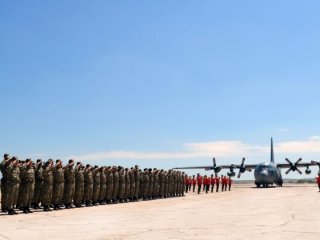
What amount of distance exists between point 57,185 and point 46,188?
0.53 metres

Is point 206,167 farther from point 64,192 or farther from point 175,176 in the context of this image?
Answer: point 64,192

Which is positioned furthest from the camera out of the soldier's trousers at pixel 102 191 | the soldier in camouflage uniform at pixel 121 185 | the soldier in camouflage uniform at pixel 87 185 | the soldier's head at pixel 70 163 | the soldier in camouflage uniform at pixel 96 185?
the soldier in camouflage uniform at pixel 121 185

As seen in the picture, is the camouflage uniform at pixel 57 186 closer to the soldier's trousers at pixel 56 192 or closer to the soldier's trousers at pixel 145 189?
the soldier's trousers at pixel 56 192

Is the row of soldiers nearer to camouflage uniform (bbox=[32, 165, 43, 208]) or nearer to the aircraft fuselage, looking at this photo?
camouflage uniform (bbox=[32, 165, 43, 208])

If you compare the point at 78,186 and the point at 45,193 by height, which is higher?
the point at 78,186

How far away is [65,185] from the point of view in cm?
1623

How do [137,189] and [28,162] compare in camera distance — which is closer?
[28,162]

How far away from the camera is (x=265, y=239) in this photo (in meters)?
7.71

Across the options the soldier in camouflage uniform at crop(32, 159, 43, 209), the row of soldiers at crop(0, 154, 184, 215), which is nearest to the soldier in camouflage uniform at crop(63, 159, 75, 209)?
the row of soldiers at crop(0, 154, 184, 215)

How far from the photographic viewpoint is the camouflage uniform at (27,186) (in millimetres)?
14398

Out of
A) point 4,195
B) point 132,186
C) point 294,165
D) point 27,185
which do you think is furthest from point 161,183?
point 294,165

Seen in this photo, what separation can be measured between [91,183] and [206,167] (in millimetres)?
49457

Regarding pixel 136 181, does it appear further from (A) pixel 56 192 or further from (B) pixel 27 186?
(B) pixel 27 186

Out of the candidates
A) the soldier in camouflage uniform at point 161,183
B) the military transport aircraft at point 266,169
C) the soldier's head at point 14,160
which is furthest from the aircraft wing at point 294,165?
the soldier's head at point 14,160
